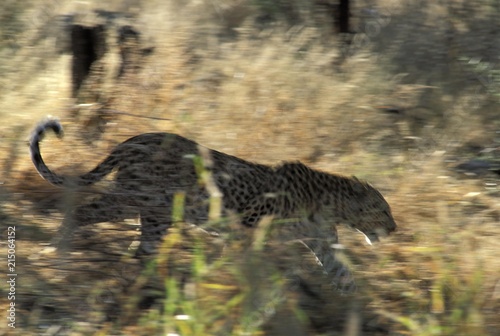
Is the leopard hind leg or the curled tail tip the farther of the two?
the leopard hind leg

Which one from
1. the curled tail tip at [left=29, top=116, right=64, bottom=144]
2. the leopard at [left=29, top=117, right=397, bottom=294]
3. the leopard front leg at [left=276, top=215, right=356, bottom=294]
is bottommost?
the leopard front leg at [left=276, top=215, right=356, bottom=294]

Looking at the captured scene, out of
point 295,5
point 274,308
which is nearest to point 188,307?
point 274,308

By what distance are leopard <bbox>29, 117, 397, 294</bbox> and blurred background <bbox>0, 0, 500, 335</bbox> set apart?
152mm

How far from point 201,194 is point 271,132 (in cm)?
198

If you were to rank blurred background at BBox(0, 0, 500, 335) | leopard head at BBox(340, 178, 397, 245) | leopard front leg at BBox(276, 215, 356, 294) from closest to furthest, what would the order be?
blurred background at BBox(0, 0, 500, 335) → leopard front leg at BBox(276, 215, 356, 294) → leopard head at BBox(340, 178, 397, 245)

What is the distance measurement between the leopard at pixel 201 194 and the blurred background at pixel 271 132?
0.15 m

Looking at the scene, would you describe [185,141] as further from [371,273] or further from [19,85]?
[19,85]

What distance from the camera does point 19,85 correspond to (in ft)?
26.4

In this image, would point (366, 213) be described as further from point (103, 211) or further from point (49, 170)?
point (49, 170)

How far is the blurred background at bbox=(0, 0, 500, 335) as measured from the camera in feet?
14.8

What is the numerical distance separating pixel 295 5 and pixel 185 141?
180 inches

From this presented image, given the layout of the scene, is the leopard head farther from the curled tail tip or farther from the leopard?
the curled tail tip

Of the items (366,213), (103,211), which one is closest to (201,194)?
(103,211)

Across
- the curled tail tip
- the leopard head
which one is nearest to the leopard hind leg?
A: the curled tail tip
